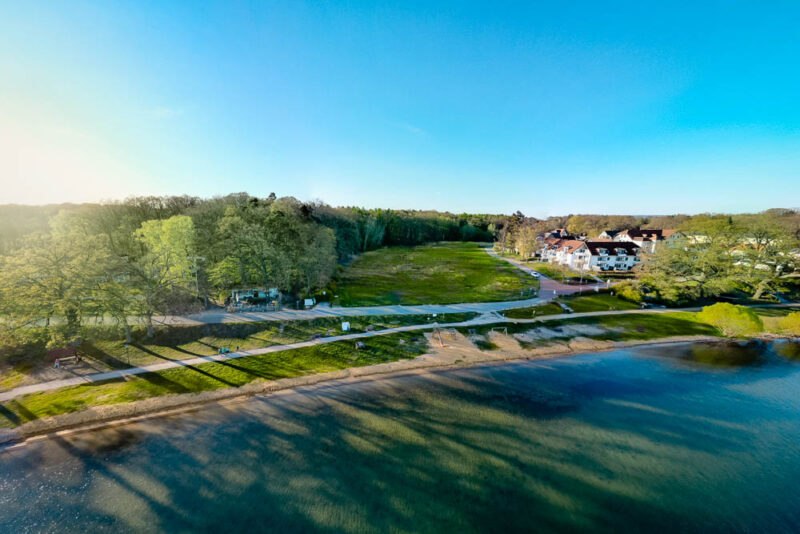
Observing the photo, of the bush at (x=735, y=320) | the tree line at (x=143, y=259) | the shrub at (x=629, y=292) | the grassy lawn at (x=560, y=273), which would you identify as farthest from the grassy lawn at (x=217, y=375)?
the grassy lawn at (x=560, y=273)

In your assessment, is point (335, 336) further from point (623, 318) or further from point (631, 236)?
point (631, 236)

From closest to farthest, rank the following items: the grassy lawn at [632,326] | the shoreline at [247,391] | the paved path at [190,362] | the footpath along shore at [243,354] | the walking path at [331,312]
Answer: the shoreline at [247,391] < the paved path at [190,362] < the footpath along shore at [243,354] < the walking path at [331,312] < the grassy lawn at [632,326]

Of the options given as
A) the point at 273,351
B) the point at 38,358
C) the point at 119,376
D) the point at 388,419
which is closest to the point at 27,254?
the point at 38,358

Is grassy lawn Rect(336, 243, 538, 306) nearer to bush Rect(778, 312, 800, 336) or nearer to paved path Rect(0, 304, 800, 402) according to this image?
paved path Rect(0, 304, 800, 402)

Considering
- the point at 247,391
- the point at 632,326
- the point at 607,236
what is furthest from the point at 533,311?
the point at 607,236

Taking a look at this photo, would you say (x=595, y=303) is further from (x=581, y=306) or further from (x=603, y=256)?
(x=603, y=256)

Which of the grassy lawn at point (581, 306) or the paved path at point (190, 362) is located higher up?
the grassy lawn at point (581, 306)

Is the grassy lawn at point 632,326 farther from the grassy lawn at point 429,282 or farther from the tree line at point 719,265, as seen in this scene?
the grassy lawn at point 429,282
